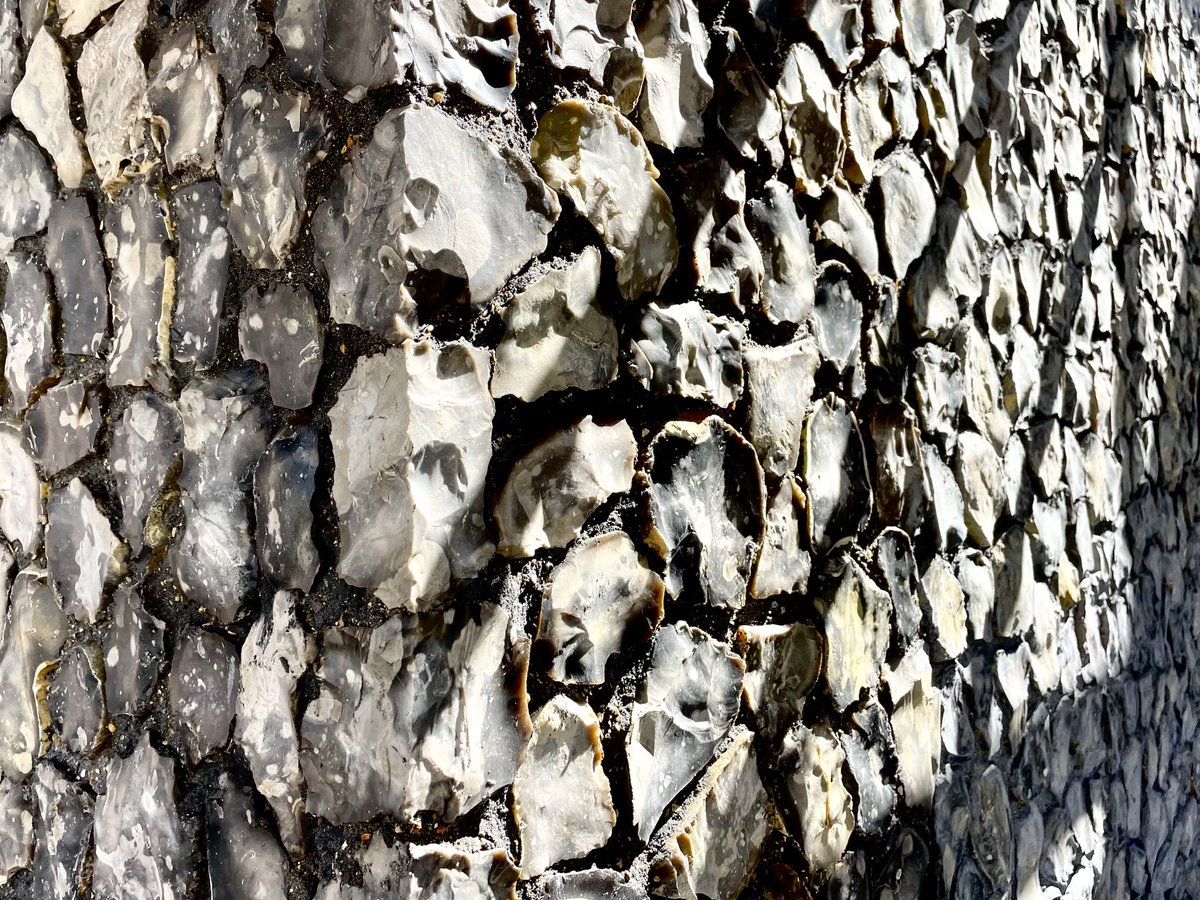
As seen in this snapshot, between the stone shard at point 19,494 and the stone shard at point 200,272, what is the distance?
0.25m

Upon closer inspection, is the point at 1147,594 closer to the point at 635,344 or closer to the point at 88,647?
the point at 635,344

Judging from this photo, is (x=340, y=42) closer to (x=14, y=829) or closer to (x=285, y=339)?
(x=285, y=339)

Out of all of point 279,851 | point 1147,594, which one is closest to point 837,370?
point 279,851

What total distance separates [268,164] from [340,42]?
0.10 meters

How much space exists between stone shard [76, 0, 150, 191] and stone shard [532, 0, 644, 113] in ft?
1.09

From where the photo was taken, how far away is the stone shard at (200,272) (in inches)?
29.4

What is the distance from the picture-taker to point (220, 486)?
743 mm

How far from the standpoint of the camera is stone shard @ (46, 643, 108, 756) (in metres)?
0.85

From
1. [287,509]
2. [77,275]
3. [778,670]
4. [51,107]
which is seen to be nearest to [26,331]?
[77,275]

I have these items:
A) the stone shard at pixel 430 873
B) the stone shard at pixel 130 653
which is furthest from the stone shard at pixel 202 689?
the stone shard at pixel 430 873

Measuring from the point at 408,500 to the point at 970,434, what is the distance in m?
0.88

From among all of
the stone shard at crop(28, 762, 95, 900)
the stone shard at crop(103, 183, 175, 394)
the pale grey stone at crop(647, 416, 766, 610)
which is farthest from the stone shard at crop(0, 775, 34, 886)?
the pale grey stone at crop(647, 416, 766, 610)

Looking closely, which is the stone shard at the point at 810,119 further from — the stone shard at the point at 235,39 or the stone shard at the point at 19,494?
the stone shard at the point at 19,494

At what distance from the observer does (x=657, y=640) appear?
2.58 feet
